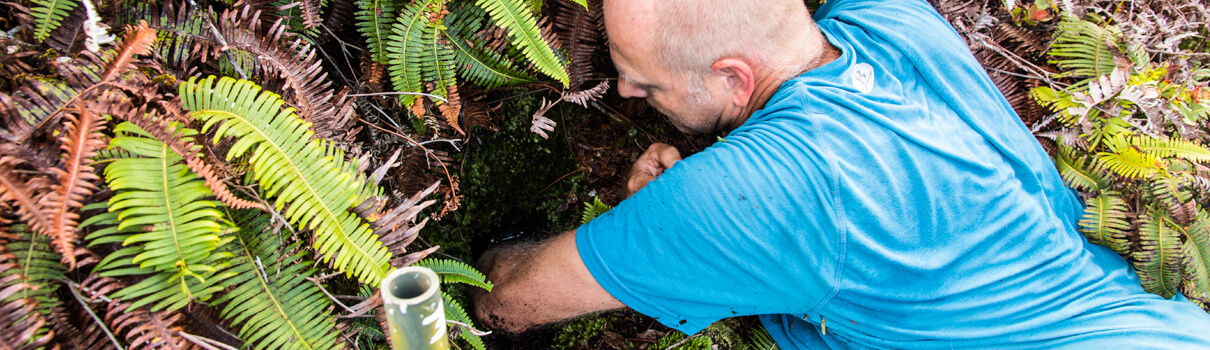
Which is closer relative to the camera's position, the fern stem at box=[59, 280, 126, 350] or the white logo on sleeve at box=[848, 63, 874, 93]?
the fern stem at box=[59, 280, 126, 350]

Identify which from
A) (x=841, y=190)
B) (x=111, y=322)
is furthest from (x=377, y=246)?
(x=841, y=190)

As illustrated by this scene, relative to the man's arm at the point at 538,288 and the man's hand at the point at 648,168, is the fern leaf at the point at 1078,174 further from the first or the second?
the man's arm at the point at 538,288

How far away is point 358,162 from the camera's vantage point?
1.70m

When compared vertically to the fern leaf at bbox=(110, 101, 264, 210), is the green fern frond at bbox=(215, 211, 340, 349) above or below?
below

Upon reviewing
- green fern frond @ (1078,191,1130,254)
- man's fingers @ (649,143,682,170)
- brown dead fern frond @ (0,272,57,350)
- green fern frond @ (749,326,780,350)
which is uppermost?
brown dead fern frond @ (0,272,57,350)

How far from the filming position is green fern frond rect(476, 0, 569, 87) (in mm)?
2123

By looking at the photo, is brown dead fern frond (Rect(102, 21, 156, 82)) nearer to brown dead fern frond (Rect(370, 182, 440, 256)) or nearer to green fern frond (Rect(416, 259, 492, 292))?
brown dead fern frond (Rect(370, 182, 440, 256))

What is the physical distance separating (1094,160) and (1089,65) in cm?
69

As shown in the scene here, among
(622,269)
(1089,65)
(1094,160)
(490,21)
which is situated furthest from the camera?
(1089,65)

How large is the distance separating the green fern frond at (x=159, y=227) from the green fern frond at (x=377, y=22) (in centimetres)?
87

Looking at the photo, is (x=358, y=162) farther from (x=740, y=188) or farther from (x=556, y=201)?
(x=556, y=201)

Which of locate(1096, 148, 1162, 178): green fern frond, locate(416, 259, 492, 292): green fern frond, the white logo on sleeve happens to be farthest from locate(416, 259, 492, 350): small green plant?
locate(1096, 148, 1162, 178): green fern frond

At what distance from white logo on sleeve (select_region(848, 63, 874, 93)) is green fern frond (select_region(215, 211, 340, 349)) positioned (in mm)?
2182

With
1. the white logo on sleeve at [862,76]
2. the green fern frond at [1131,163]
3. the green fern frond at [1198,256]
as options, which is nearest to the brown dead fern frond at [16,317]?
the white logo on sleeve at [862,76]
